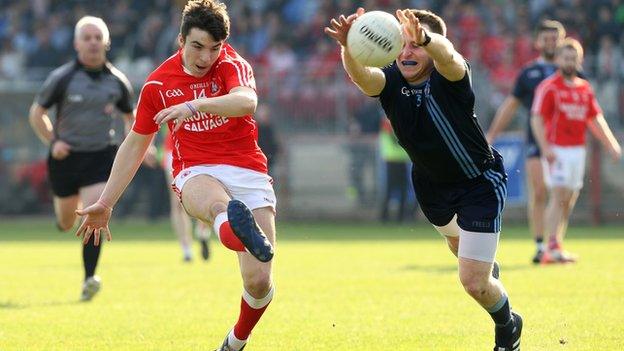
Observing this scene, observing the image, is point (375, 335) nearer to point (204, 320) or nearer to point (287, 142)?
point (204, 320)

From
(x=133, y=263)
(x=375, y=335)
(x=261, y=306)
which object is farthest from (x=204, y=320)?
(x=133, y=263)

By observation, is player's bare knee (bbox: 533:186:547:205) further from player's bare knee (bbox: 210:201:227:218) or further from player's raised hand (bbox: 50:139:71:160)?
player's bare knee (bbox: 210:201:227:218)

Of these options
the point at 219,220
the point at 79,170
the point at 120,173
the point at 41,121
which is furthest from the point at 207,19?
the point at 41,121

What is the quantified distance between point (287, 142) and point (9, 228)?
563 centimetres

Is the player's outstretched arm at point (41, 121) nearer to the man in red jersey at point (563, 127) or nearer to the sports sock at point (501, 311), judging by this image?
the man in red jersey at point (563, 127)

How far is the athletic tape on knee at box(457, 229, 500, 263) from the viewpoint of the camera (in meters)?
7.55

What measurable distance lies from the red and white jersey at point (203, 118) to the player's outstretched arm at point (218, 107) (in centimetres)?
25

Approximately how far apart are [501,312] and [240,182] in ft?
6.10

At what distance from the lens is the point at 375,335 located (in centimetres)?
897

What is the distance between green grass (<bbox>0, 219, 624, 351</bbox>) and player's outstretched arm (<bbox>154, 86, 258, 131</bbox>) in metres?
1.87

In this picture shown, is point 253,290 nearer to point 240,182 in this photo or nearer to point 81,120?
point 240,182

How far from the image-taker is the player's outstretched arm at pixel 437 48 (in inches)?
271

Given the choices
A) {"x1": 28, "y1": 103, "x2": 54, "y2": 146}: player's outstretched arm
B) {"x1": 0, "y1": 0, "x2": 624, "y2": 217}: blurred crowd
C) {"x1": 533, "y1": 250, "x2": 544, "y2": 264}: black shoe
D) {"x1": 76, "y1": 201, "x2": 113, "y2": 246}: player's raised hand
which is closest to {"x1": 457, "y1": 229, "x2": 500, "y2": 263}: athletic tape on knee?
{"x1": 76, "y1": 201, "x2": 113, "y2": 246}: player's raised hand

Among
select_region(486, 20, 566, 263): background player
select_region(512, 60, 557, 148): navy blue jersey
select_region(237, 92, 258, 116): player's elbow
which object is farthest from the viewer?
select_region(512, 60, 557, 148): navy blue jersey
